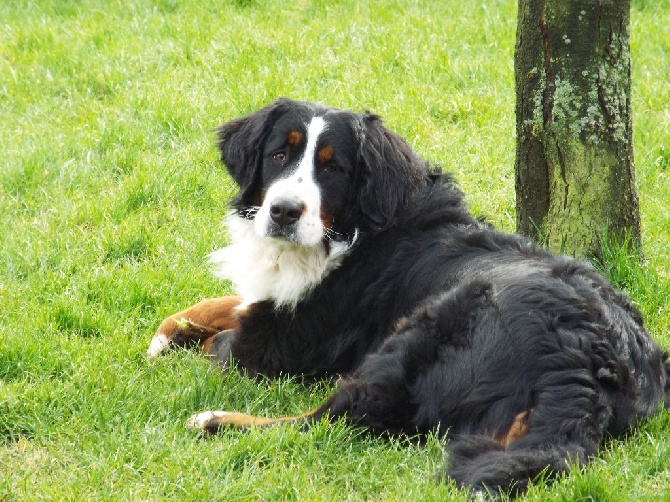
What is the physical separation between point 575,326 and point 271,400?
148 centimetres

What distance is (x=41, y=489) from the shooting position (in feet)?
11.4

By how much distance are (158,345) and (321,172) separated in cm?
123

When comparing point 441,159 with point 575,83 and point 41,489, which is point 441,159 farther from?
point 41,489

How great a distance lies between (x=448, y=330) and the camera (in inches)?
160

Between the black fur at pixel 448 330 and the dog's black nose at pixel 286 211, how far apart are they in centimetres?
22

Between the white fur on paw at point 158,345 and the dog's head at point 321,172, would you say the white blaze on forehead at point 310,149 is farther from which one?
the white fur on paw at point 158,345

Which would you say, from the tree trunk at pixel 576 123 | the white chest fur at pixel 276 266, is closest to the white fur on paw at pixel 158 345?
the white chest fur at pixel 276 266

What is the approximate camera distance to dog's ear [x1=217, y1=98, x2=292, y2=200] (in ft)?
16.3

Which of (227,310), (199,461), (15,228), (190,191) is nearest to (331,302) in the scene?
(227,310)

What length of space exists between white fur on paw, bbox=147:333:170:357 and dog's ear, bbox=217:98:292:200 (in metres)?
0.85

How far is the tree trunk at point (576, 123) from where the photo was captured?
5.18m

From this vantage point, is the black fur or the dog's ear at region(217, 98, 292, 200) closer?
the black fur

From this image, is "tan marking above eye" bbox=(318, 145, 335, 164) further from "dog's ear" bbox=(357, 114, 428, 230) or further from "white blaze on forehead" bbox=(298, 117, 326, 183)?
"dog's ear" bbox=(357, 114, 428, 230)

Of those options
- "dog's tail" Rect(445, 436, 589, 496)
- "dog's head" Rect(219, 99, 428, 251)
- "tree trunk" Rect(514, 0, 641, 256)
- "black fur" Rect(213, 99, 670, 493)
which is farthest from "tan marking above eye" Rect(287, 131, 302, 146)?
"dog's tail" Rect(445, 436, 589, 496)
